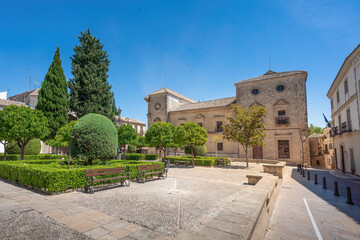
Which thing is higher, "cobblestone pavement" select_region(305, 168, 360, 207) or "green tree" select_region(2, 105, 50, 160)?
"green tree" select_region(2, 105, 50, 160)

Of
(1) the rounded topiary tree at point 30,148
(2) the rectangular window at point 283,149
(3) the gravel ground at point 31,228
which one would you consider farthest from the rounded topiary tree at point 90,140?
(2) the rectangular window at point 283,149

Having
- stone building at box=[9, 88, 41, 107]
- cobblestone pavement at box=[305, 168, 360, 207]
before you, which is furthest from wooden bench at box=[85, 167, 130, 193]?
stone building at box=[9, 88, 41, 107]

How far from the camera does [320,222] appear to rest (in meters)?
4.95

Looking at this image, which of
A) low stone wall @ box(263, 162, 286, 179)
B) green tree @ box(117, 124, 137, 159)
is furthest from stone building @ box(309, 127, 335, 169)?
green tree @ box(117, 124, 137, 159)

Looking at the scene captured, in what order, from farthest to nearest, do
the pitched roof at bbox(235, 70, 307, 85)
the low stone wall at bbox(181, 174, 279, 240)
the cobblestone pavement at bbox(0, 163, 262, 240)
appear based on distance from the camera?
1. the pitched roof at bbox(235, 70, 307, 85)
2. the cobblestone pavement at bbox(0, 163, 262, 240)
3. the low stone wall at bbox(181, 174, 279, 240)

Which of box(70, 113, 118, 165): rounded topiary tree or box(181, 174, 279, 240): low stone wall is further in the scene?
box(70, 113, 118, 165): rounded topiary tree

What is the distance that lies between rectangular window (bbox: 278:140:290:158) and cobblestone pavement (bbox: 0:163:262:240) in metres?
20.8

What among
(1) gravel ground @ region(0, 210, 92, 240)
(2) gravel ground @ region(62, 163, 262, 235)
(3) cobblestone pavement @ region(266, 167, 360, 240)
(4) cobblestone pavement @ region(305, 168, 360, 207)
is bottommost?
(4) cobblestone pavement @ region(305, 168, 360, 207)

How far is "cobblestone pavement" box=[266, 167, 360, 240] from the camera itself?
4246 millimetres

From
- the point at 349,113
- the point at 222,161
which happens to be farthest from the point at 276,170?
the point at 349,113

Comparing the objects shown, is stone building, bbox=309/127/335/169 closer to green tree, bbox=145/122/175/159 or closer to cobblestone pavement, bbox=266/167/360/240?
green tree, bbox=145/122/175/159

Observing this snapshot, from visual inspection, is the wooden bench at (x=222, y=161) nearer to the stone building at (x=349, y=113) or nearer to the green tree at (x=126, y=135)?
the stone building at (x=349, y=113)

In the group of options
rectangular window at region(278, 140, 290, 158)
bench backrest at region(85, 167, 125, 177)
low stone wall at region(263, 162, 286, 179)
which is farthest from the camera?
rectangular window at region(278, 140, 290, 158)

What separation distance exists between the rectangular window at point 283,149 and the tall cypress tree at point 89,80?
23042 mm
